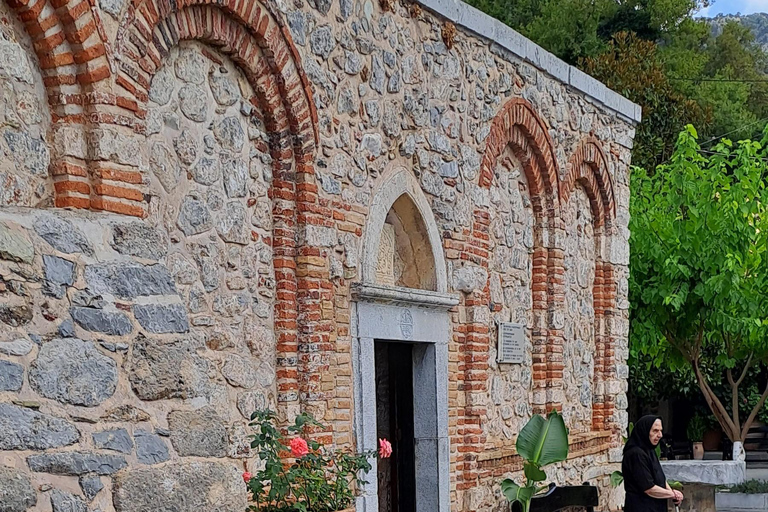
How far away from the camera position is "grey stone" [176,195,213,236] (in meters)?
6.32

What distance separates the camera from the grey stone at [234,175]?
6.72 m

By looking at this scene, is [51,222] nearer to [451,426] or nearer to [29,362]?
[29,362]

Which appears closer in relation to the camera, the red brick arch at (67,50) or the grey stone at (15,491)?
the grey stone at (15,491)

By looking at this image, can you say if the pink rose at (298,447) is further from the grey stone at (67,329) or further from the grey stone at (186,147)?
the grey stone at (67,329)

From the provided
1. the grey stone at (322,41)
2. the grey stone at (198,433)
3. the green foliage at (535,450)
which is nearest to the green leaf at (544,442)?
the green foliage at (535,450)

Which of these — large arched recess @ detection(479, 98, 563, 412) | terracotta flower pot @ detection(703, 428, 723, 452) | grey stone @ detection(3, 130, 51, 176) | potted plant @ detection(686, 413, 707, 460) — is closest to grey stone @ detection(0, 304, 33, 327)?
grey stone @ detection(3, 130, 51, 176)

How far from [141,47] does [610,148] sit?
768cm

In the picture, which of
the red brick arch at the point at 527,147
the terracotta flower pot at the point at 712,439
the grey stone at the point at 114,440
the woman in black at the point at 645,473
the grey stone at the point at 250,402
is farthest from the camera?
the terracotta flower pot at the point at 712,439

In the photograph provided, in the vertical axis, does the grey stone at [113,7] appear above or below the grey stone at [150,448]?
above

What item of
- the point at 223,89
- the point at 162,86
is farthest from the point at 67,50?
the point at 223,89

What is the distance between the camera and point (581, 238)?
1213cm

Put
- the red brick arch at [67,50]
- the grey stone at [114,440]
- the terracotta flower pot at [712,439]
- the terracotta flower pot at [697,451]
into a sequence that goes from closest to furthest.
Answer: the grey stone at [114,440], the red brick arch at [67,50], the terracotta flower pot at [697,451], the terracotta flower pot at [712,439]

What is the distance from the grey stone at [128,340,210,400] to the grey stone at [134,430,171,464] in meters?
0.14

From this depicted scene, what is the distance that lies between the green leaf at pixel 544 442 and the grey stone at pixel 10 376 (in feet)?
21.4
